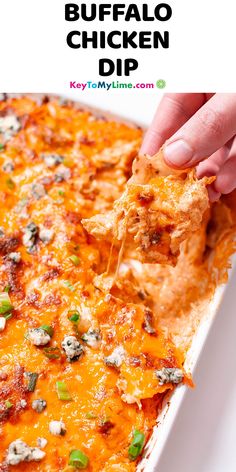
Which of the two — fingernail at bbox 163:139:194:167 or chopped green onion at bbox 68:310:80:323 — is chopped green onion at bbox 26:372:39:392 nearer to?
chopped green onion at bbox 68:310:80:323

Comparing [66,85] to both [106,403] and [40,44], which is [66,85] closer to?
[40,44]

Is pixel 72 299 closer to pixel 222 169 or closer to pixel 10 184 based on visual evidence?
pixel 10 184

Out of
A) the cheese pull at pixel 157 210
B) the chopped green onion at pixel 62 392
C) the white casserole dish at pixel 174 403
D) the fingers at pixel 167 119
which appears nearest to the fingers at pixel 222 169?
the fingers at pixel 167 119

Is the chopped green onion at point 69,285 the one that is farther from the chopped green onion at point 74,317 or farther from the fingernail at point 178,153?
the fingernail at point 178,153

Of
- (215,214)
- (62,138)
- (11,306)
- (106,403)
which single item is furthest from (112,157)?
(106,403)

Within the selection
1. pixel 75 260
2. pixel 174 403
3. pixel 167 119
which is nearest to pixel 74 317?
pixel 75 260
